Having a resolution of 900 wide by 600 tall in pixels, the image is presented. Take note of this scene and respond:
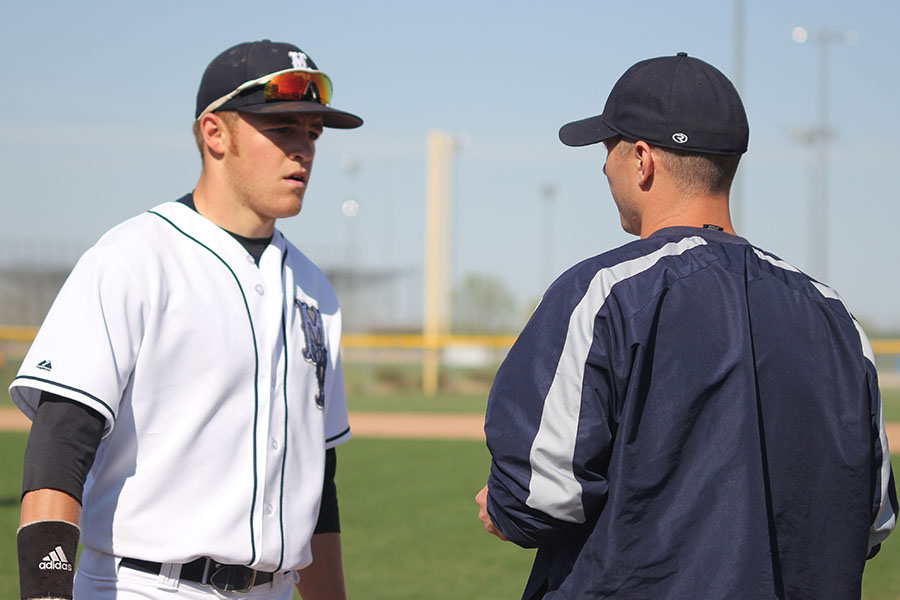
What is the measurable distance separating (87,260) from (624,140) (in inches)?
45.3

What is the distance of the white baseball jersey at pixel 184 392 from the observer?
201 centimetres

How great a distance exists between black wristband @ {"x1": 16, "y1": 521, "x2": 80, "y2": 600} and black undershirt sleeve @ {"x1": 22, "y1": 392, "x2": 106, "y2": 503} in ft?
0.24

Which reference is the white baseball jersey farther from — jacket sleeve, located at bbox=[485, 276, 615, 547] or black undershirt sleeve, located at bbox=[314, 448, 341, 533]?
jacket sleeve, located at bbox=[485, 276, 615, 547]

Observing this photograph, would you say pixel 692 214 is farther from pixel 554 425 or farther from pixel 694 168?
pixel 554 425

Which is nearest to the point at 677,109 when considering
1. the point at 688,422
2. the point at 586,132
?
the point at 586,132

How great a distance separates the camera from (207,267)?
2.29 metres

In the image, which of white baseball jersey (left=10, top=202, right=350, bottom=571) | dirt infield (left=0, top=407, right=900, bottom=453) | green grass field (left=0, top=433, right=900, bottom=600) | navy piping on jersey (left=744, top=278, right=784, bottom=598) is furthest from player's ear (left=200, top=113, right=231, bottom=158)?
dirt infield (left=0, top=407, right=900, bottom=453)

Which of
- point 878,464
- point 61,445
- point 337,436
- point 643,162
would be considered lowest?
point 337,436

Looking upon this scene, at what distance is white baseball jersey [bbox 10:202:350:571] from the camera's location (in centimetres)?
201

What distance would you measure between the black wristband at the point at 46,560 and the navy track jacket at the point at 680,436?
2.65 ft

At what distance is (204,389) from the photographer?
217 cm

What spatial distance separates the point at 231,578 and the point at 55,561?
1.38 ft

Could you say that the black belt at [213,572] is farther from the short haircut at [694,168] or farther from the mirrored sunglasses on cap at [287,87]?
the short haircut at [694,168]

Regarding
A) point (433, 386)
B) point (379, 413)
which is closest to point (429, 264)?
point (433, 386)
